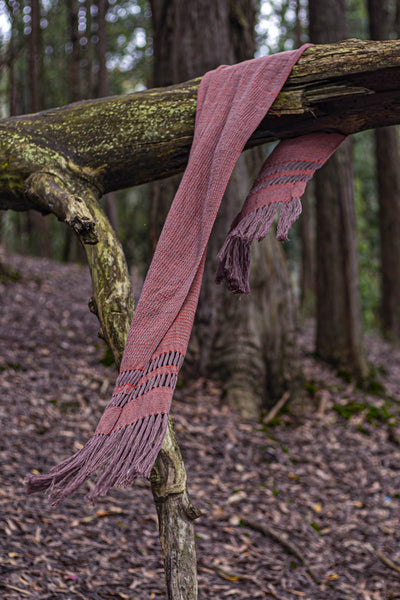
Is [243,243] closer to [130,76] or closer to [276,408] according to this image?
[276,408]

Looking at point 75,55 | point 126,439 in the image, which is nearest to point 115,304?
point 126,439

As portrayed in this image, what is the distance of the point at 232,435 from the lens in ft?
15.9

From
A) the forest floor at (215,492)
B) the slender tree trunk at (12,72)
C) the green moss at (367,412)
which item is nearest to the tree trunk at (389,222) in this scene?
the forest floor at (215,492)

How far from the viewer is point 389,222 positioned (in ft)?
30.6

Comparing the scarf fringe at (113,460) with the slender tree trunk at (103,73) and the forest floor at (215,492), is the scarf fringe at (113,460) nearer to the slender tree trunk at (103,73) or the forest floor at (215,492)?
the forest floor at (215,492)

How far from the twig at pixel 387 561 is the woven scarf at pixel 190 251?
2.28 meters

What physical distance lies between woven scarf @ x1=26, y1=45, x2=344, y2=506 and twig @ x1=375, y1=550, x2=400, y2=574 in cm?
228

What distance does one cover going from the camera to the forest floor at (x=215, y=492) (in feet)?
10.1

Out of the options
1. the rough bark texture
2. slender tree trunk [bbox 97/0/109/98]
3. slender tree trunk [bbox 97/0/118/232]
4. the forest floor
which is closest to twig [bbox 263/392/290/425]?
the forest floor

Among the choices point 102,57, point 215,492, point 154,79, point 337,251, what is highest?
point 102,57

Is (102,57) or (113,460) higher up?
(102,57)

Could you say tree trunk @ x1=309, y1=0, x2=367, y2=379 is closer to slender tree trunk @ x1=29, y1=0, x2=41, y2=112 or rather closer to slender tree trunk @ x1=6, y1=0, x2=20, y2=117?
slender tree trunk @ x1=6, y1=0, x2=20, y2=117

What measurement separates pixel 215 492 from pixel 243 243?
230 cm

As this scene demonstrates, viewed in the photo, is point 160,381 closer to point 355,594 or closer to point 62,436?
point 355,594
